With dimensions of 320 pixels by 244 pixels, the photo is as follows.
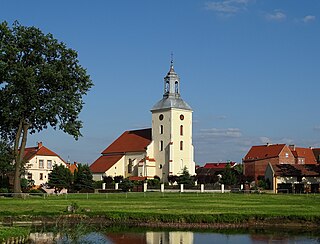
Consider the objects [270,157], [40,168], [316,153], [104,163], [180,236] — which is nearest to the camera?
[180,236]

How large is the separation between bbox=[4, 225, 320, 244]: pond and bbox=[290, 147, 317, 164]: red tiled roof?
81314mm

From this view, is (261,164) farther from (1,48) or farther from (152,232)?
(152,232)

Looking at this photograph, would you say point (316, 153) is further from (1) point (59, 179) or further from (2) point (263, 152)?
(1) point (59, 179)

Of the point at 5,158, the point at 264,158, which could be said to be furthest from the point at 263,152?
the point at 5,158

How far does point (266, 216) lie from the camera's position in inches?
1441

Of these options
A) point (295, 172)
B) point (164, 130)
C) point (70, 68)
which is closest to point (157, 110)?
point (164, 130)

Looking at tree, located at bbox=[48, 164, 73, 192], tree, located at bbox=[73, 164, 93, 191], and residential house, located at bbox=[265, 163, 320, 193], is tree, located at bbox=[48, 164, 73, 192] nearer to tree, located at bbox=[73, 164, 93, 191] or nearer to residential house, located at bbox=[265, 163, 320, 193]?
tree, located at bbox=[73, 164, 93, 191]

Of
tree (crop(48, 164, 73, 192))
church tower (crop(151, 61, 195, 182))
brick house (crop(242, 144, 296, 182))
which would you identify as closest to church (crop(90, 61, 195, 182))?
church tower (crop(151, 61, 195, 182))

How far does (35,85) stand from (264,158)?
2292 inches

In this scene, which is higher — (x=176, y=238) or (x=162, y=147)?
(x=162, y=147)

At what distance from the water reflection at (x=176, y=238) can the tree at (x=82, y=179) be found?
50445mm

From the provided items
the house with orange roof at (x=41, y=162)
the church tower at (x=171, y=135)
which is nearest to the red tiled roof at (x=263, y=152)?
the church tower at (x=171, y=135)

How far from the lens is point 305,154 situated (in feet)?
379

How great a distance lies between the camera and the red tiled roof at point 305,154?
113 m
